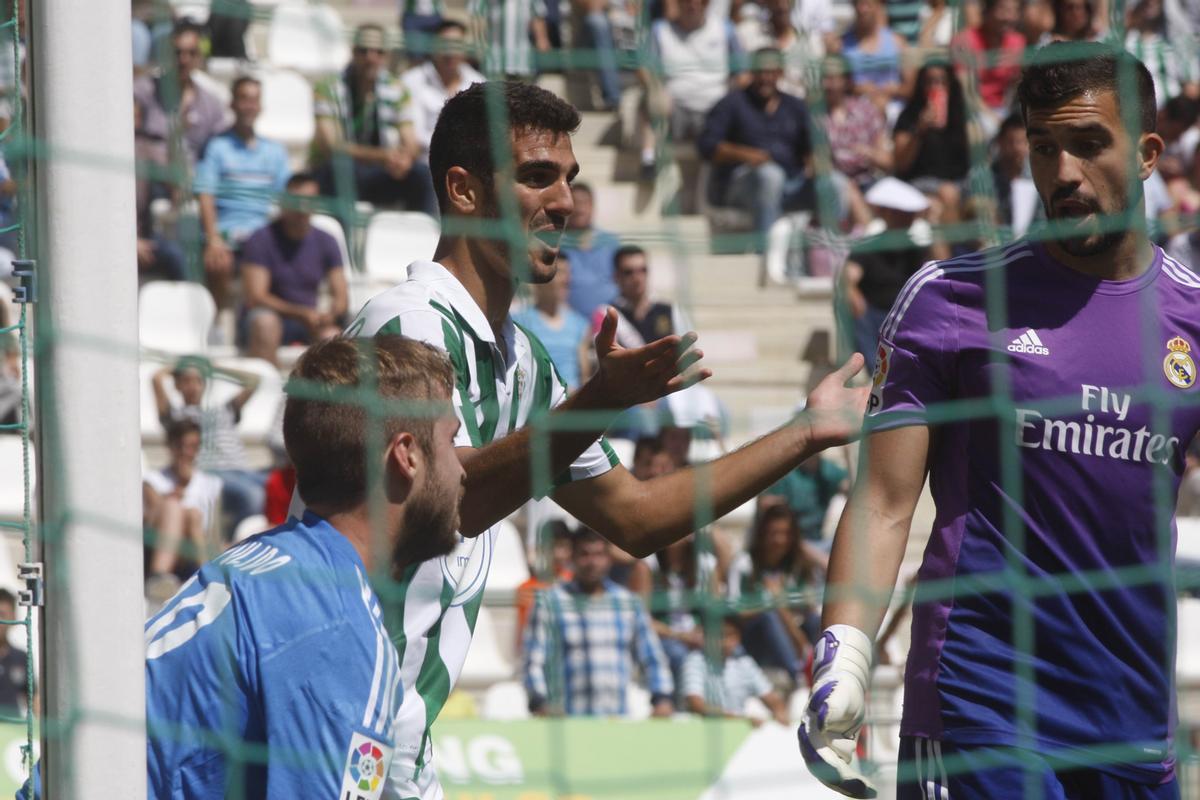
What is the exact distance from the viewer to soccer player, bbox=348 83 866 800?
260 centimetres

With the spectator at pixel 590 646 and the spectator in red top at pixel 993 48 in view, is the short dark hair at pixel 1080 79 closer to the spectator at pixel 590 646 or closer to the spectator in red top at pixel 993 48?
the spectator at pixel 590 646

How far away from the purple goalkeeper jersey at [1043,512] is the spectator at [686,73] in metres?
5.34

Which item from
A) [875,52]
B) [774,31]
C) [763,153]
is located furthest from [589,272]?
[774,31]

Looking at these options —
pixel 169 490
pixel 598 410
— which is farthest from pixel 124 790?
pixel 169 490

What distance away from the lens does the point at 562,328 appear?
630cm

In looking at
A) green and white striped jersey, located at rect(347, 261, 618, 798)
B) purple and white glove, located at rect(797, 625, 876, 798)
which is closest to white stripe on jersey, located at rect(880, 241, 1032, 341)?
purple and white glove, located at rect(797, 625, 876, 798)

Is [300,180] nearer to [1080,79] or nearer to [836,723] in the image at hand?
[1080,79]

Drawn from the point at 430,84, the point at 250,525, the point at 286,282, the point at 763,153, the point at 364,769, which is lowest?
the point at 250,525

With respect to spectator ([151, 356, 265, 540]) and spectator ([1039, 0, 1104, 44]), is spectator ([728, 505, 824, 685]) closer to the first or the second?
spectator ([151, 356, 265, 540])

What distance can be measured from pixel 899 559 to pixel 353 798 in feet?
3.15

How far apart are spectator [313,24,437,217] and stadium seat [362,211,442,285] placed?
9 centimetres

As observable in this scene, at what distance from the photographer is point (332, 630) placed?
83.4 inches

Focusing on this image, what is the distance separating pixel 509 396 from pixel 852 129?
537 cm

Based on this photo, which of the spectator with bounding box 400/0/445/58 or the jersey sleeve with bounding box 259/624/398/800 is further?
the spectator with bounding box 400/0/445/58
